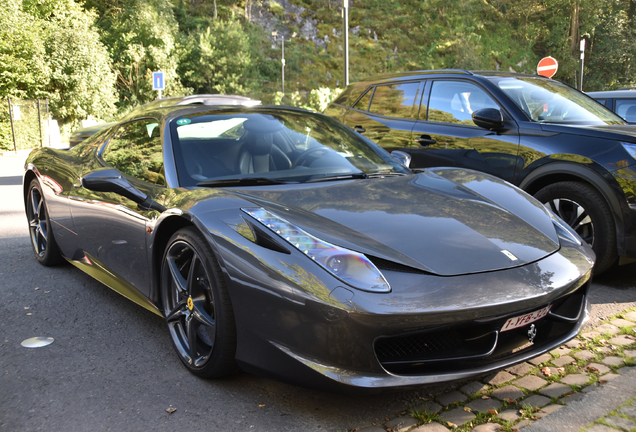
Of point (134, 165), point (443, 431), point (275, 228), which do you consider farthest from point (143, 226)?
point (443, 431)

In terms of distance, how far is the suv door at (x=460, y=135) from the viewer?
4598 millimetres

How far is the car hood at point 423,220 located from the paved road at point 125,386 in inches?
26.1

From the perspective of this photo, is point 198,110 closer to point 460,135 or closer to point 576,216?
point 460,135

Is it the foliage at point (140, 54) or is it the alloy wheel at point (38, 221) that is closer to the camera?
the alloy wheel at point (38, 221)

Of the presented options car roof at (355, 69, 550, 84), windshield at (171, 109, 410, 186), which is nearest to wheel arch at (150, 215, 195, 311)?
windshield at (171, 109, 410, 186)

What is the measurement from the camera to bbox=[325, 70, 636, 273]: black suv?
3.90 metres

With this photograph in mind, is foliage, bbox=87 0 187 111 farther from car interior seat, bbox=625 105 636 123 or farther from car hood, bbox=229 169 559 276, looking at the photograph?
car hood, bbox=229 169 559 276

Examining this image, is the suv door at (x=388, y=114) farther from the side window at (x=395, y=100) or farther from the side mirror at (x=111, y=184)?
the side mirror at (x=111, y=184)

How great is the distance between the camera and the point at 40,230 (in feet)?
15.1

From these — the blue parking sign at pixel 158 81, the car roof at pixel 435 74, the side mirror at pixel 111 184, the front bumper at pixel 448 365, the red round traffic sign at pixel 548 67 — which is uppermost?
the red round traffic sign at pixel 548 67

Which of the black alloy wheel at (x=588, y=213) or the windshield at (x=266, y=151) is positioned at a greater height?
the windshield at (x=266, y=151)

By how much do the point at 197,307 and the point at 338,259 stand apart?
2.77 ft

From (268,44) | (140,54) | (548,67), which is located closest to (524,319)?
(548,67)

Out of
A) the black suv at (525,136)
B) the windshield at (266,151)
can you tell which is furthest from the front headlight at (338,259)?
the black suv at (525,136)
